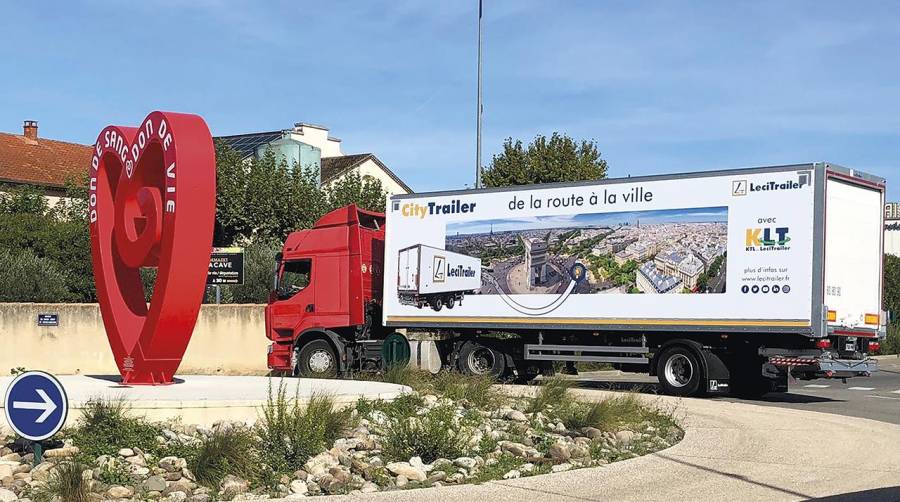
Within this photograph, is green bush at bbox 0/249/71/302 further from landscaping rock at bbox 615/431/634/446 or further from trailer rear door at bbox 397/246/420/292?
landscaping rock at bbox 615/431/634/446

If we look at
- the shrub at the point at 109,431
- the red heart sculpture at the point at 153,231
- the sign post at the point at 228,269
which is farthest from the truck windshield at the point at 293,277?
the shrub at the point at 109,431

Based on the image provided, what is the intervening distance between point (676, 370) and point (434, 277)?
539 centimetres

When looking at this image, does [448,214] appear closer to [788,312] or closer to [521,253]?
[521,253]

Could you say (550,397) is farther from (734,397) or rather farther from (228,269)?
(228,269)

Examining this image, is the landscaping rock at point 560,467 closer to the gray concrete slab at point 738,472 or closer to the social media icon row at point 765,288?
the gray concrete slab at point 738,472

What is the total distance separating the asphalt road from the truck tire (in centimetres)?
60

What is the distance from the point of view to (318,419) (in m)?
12.4

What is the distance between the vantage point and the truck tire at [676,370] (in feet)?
70.9

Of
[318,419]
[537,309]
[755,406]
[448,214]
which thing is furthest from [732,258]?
[318,419]

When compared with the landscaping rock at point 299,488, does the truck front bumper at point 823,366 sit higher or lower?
higher

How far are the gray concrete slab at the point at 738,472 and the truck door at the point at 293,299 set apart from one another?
10556 mm

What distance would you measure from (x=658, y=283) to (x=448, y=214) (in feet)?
15.9

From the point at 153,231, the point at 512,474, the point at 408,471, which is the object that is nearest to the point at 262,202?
the point at 153,231

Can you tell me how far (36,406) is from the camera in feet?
34.5
